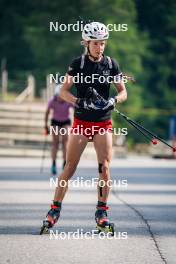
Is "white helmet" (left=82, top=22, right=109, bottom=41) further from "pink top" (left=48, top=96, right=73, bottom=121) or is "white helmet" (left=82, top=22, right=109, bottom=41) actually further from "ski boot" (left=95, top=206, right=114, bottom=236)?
"pink top" (left=48, top=96, right=73, bottom=121)

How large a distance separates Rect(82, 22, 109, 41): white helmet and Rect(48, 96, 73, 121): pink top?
10550 millimetres

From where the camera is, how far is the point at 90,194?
1648 cm

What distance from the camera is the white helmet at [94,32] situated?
34.9 feet

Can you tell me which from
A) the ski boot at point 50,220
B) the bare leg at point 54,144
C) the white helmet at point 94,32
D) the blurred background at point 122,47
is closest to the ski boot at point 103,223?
the ski boot at point 50,220

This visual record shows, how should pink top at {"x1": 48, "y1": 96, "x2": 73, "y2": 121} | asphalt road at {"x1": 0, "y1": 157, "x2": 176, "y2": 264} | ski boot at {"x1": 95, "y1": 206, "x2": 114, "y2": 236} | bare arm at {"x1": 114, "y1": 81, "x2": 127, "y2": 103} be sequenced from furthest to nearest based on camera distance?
pink top at {"x1": 48, "y1": 96, "x2": 73, "y2": 121} < bare arm at {"x1": 114, "y1": 81, "x2": 127, "y2": 103} < ski boot at {"x1": 95, "y1": 206, "x2": 114, "y2": 236} < asphalt road at {"x1": 0, "y1": 157, "x2": 176, "y2": 264}

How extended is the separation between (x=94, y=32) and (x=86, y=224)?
84.2 inches

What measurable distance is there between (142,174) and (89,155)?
12.4 m

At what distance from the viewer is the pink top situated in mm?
21234

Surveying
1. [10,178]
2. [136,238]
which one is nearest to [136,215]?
[136,238]

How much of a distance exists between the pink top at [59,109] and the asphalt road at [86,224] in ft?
6.32

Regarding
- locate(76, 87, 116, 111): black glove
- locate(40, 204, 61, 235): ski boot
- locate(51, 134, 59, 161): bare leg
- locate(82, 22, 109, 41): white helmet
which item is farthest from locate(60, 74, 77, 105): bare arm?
locate(51, 134, 59, 161): bare leg

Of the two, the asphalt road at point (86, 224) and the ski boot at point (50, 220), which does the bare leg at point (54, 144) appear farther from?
the ski boot at point (50, 220)

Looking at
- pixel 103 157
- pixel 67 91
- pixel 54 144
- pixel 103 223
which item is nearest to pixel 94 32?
pixel 67 91

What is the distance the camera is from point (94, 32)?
1064cm
